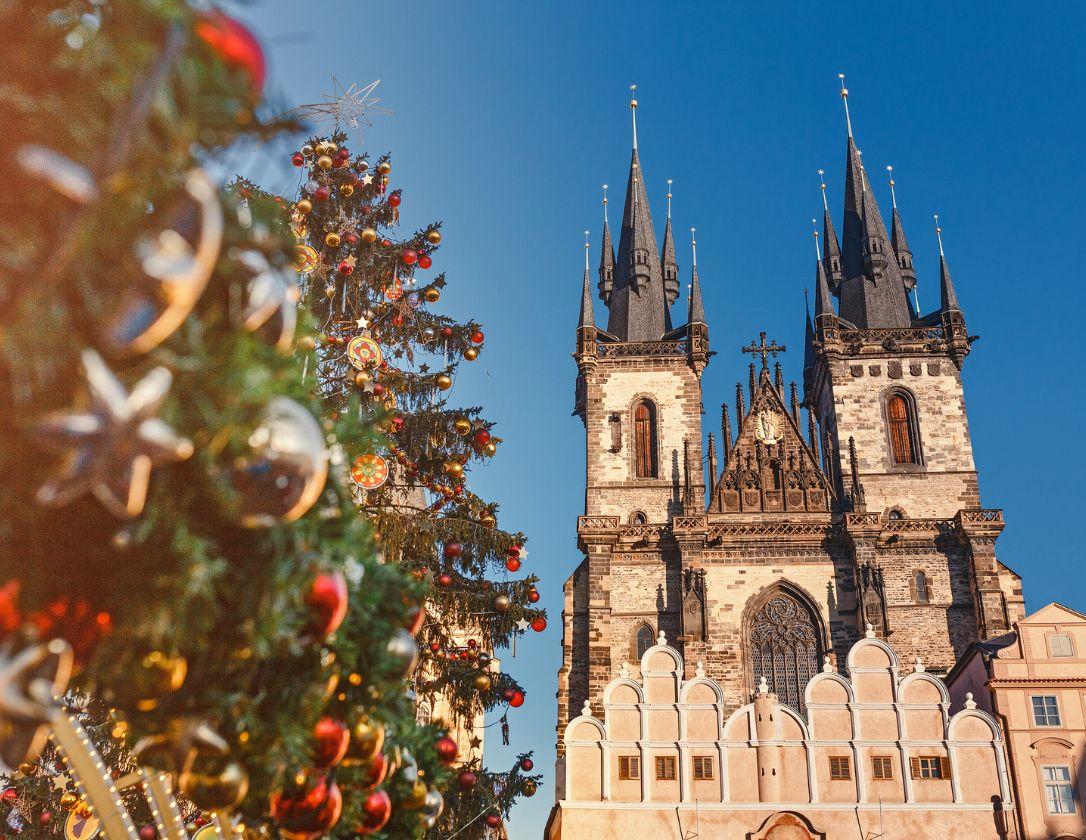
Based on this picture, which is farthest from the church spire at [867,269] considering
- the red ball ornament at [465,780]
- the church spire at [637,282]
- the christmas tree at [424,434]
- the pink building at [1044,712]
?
the red ball ornament at [465,780]

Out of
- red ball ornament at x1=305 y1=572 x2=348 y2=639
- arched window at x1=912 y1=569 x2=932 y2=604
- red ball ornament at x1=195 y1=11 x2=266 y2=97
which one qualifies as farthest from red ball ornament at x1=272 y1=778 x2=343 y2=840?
arched window at x1=912 y1=569 x2=932 y2=604

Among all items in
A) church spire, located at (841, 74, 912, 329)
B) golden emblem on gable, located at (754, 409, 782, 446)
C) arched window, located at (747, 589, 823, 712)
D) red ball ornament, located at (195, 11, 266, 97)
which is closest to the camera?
red ball ornament, located at (195, 11, 266, 97)

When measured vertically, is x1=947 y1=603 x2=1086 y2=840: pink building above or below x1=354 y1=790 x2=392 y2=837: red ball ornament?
above

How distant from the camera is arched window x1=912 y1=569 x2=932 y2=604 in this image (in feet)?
88.3

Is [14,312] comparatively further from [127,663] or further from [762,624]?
[762,624]

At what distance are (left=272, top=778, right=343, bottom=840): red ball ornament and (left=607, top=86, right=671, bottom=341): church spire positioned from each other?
30.0 meters

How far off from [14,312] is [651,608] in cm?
2673

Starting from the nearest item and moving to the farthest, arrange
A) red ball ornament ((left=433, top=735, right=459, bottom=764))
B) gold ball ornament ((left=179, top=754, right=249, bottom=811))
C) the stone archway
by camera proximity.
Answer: gold ball ornament ((left=179, top=754, right=249, bottom=811)) < red ball ornament ((left=433, top=735, right=459, bottom=764)) < the stone archway

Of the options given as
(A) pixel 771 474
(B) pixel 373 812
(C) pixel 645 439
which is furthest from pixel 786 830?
(C) pixel 645 439

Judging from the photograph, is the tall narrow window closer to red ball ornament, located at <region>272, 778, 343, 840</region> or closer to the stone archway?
the stone archway

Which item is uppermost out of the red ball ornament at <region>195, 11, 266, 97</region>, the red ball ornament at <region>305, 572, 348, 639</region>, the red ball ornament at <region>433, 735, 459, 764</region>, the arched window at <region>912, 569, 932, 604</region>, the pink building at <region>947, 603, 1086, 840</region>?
the arched window at <region>912, 569, 932, 604</region>

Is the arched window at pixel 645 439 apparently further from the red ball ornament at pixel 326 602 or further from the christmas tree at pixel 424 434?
the red ball ornament at pixel 326 602

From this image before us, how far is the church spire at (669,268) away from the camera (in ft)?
116

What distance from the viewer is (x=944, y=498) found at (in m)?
28.8
